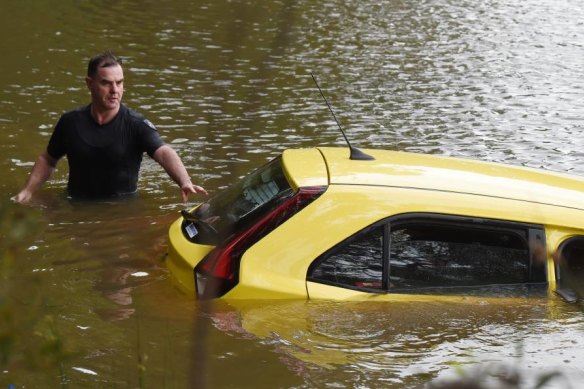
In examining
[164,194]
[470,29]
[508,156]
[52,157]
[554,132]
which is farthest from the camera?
[470,29]

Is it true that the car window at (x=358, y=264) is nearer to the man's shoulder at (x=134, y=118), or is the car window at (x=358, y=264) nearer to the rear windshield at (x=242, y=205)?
the rear windshield at (x=242, y=205)

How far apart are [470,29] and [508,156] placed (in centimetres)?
808

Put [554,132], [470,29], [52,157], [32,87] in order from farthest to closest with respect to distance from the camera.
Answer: [470,29], [32,87], [554,132], [52,157]

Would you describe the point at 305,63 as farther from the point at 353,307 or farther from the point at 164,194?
the point at 353,307

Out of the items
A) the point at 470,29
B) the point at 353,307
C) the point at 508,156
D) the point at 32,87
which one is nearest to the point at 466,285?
the point at 353,307

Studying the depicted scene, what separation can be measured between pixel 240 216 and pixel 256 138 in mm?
5661

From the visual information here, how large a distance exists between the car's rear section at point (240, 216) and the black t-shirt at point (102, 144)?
214cm

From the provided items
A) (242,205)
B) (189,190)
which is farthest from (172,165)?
(242,205)

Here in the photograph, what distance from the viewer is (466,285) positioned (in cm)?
643

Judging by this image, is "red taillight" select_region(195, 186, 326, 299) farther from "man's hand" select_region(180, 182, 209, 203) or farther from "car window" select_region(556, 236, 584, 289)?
"man's hand" select_region(180, 182, 209, 203)

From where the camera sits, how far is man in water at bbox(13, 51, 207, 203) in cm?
913

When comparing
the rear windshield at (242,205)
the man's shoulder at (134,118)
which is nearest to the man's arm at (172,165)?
the man's shoulder at (134,118)

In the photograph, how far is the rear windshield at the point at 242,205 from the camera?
6.43 metres

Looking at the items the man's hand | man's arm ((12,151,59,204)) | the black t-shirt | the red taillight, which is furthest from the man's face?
the red taillight
